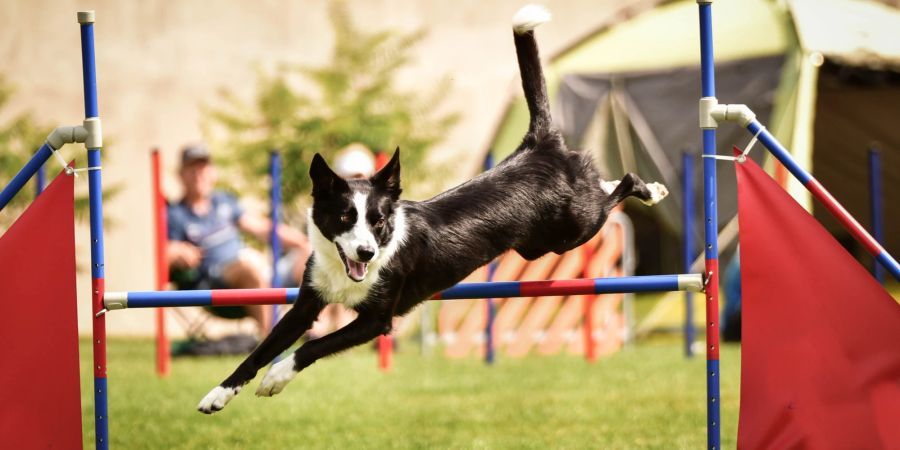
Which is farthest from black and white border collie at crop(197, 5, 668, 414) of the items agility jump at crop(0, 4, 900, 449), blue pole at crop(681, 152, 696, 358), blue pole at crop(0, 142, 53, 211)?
blue pole at crop(681, 152, 696, 358)

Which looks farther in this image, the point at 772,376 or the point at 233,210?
the point at 233,210

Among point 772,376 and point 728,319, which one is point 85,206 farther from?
point 772,376

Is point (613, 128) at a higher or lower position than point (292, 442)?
higher

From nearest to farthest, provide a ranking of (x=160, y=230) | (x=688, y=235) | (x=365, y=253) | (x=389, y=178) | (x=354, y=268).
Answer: (x=365, y=253) < (x=354, y=268) < (x=389, y=178) < (x=160, y=230) < (x=688, y=235)

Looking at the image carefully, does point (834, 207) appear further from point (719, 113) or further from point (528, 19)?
point (528, 19)

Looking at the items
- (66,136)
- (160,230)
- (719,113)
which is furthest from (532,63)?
(160,230)

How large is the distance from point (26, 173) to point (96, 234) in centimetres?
30

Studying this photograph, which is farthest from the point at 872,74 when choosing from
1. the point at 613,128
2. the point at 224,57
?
the point at 224,57

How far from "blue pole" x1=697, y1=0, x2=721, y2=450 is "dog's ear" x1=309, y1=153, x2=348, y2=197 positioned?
1121 millimetres

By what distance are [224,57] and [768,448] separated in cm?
858

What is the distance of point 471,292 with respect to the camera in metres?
3.76

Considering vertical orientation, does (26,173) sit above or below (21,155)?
below

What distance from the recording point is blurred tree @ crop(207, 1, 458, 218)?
977cm

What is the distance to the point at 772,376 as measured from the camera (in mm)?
3611
